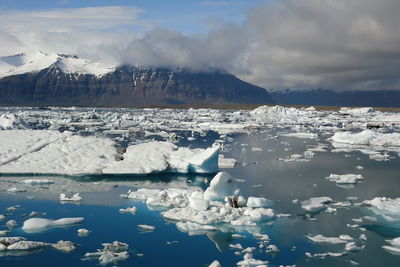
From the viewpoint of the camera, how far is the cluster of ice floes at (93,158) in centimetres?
1554

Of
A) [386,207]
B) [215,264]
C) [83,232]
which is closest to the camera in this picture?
[215,264]

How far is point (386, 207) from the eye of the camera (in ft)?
37.7

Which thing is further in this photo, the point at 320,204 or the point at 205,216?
the point at 320,204

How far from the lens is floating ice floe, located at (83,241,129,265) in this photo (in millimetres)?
7895

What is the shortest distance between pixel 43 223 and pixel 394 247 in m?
8.04

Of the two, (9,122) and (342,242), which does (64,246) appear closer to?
(342,242)

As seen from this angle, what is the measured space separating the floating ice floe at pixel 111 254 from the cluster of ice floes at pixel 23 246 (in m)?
0.62

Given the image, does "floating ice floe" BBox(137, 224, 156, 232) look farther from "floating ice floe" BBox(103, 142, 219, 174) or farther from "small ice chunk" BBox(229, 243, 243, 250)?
"floating ice floe" BBox(103, 142, 219, 174)

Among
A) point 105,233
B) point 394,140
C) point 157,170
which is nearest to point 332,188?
point 157,170

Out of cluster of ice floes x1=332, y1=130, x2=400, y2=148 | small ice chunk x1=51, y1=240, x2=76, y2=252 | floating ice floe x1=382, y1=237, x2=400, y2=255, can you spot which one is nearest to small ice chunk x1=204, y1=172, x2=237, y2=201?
small ice chunk x1=51, y1=240, x2=76, y2=252

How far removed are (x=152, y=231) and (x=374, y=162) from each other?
13.9m

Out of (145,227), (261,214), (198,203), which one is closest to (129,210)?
(145,227)

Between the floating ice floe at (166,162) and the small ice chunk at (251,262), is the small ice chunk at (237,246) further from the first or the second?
the floating ice floe at (166,162)

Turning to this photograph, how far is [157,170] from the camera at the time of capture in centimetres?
1566
